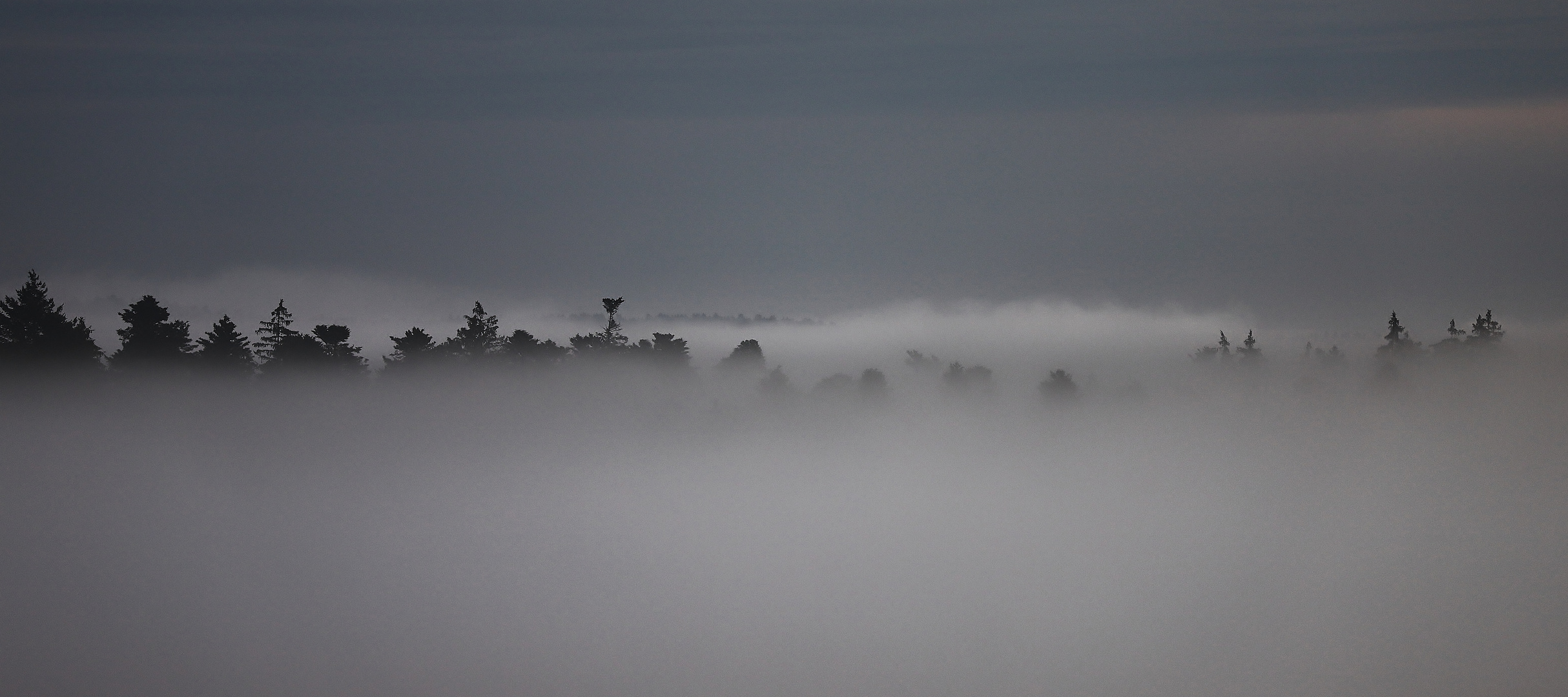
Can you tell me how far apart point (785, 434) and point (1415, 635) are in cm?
8232

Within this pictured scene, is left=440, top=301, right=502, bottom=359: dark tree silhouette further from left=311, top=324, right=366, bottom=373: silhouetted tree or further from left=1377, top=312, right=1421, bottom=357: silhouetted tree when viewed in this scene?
left=1377, top=312, right=1421, bottom=357: silhouetted tree

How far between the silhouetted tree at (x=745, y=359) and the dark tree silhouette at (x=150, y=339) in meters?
56.7

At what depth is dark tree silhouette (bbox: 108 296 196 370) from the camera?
81812mm

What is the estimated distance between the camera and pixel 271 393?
98.1 metres

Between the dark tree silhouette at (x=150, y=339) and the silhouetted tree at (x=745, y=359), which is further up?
the silhouetted tree at (x=745, y=359)

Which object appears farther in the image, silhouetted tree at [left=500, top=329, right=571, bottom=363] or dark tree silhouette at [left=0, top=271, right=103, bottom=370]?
silhouetted tree at [left=500, top=329, right=571, bottom=363]

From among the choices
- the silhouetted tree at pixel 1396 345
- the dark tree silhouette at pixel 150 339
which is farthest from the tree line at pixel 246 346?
the silhouetted tree at pixel 1396 345

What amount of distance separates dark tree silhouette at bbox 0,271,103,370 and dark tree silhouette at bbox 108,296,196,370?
1985 millimetres

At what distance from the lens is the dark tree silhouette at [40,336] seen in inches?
3159

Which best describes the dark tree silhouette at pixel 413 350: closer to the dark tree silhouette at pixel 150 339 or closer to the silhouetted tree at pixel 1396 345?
the dark tree silhouette at pixel 150 339

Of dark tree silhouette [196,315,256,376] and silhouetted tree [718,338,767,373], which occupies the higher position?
silhouetted tree [718,338,767,373]

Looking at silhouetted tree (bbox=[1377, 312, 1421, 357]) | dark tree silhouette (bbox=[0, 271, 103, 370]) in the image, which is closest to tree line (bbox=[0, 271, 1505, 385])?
dark tree silhouette (bbox=[0, 271, 103, 370])

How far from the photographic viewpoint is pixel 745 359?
13362 centimetres

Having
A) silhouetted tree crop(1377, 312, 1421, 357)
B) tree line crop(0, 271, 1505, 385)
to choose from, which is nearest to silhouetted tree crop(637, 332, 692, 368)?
tree line crop(0, 271, 1505, 385)
